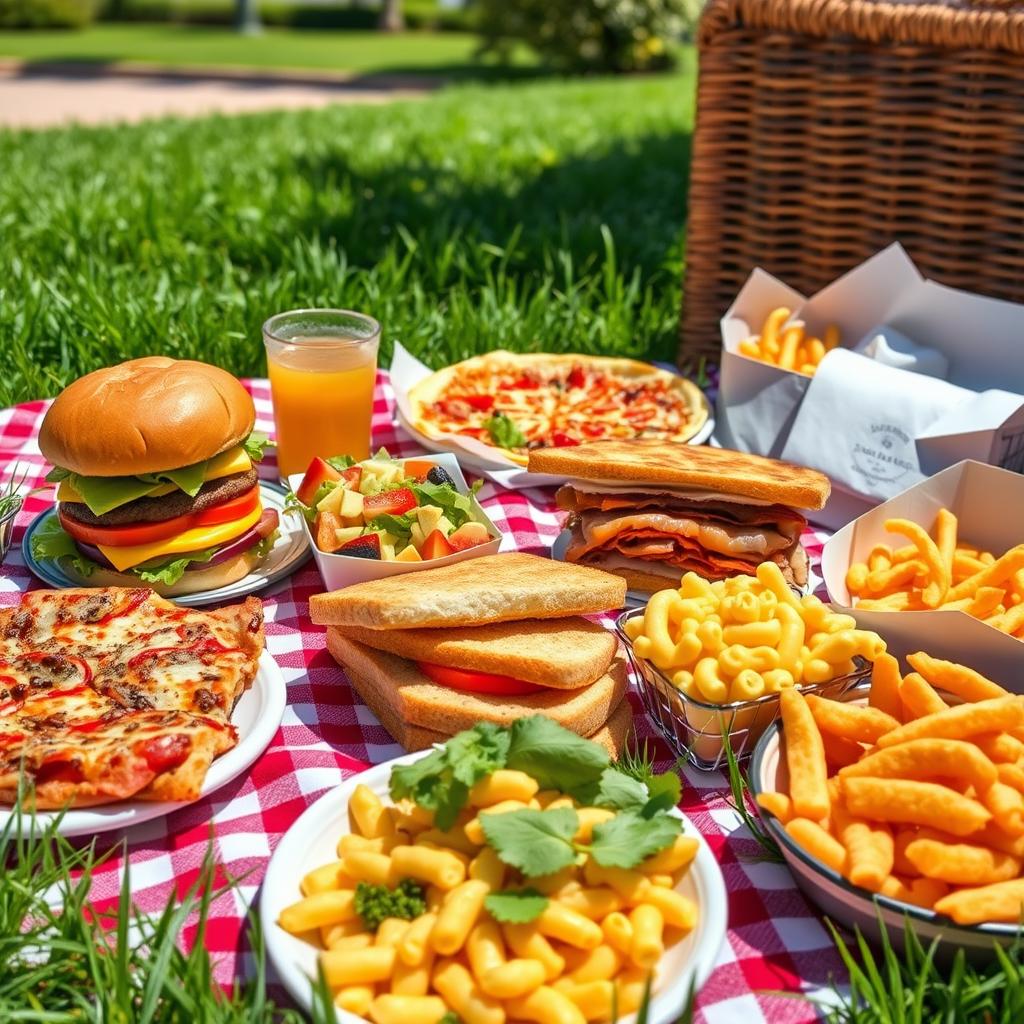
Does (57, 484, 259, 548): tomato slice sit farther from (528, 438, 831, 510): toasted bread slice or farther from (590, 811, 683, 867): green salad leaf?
(590, 811, 683, 867): green salad leaf

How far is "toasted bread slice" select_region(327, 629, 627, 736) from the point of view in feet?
7.34

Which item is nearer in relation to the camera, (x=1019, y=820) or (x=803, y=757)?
(x=1019, y=820)

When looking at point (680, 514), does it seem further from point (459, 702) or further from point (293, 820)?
point (293, 820)

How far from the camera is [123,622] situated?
2.48 m

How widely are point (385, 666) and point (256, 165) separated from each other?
245 inches

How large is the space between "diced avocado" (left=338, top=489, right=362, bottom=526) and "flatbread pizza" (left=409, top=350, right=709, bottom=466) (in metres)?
0.74

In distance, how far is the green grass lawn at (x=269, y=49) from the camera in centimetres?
2822

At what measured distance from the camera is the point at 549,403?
Answer: 13.1 feet

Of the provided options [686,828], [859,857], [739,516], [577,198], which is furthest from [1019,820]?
[577,198]

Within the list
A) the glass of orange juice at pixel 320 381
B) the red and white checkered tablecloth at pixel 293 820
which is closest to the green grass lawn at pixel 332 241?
the glass of orange juice at pixel 320 381

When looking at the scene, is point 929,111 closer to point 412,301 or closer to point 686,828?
point 412,301

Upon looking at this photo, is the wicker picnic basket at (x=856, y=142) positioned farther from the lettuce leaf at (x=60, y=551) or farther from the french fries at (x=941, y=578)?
the lettuce leaf at (x=60, y=551)

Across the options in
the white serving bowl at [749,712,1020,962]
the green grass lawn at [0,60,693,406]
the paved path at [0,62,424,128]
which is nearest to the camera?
the white serving bowl at [749,712,1020,962]

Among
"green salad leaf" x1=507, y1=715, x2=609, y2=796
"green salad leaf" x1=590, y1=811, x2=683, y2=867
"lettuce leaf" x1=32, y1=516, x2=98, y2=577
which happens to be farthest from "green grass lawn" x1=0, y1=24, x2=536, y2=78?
"green salad leaf" x1=590, y1=811, x2=683, y2=867
